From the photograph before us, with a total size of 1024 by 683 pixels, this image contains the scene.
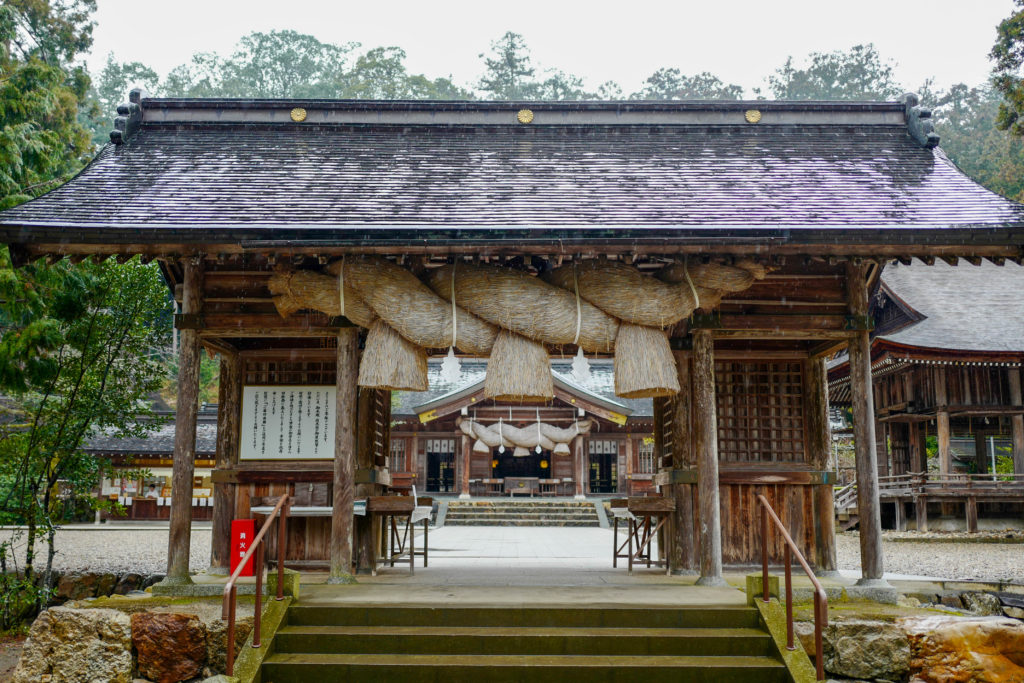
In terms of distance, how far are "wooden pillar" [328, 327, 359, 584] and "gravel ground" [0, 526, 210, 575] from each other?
5759 mm

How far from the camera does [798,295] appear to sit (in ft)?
27.7

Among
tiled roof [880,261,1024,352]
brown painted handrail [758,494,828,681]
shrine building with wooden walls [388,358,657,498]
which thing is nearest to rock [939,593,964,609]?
brown painted handrail [758,494,828,681]

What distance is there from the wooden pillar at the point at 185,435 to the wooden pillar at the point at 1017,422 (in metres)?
18.7

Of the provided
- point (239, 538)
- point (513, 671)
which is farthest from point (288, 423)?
point (513, 671)

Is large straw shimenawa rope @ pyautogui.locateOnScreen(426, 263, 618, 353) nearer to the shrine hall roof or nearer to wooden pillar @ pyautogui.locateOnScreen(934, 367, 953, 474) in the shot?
the shrine hall roof

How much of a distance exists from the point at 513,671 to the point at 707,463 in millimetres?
2962

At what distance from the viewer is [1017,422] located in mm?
19859

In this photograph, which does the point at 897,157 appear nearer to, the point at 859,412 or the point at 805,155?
the point at 805,155

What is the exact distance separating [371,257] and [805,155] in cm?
520

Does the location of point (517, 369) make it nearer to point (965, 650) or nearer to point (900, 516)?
point (965, 650)

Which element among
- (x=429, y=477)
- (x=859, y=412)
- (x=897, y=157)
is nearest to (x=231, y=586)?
(x=859, y=412)

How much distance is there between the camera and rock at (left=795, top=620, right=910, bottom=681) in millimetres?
6477

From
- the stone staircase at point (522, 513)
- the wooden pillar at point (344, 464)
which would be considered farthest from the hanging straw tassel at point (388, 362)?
the stone staircase at point (522, 513)

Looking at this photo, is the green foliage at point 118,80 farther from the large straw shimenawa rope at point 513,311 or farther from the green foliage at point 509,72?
the large straw shimenawa rope at point 513,311
